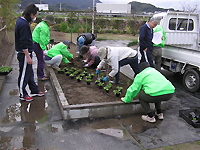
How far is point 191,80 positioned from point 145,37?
183 centimetres

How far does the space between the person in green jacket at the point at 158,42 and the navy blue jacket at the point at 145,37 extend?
1.34 feet

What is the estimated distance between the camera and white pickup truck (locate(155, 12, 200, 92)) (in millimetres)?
6074

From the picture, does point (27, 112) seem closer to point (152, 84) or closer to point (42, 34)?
point (42, 34)

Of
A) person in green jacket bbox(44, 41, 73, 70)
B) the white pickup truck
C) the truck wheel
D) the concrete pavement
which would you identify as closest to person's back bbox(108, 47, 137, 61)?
the concrete pavement

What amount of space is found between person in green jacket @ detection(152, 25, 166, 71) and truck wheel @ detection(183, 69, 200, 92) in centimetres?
103

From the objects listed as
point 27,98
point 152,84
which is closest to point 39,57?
point 27,98

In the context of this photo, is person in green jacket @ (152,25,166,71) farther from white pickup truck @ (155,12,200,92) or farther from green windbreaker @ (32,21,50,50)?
green windbreaker @ (32,21,50,50)

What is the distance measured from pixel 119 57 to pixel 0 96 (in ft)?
10.4

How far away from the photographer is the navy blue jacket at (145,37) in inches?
237

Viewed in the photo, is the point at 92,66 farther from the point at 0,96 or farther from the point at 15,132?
the point at 15,132

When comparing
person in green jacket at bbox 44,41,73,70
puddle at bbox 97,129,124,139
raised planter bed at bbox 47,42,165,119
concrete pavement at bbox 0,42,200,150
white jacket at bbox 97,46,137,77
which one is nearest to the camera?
concrete pavement at bbox 0,42,200,150

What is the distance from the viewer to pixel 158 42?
648 centimetres

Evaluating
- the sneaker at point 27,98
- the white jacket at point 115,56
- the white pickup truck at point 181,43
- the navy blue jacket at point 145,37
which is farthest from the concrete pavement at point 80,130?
the navy blue jacket at point 145,37

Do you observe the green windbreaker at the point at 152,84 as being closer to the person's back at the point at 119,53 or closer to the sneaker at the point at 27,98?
the person's back at the point at 119,53
